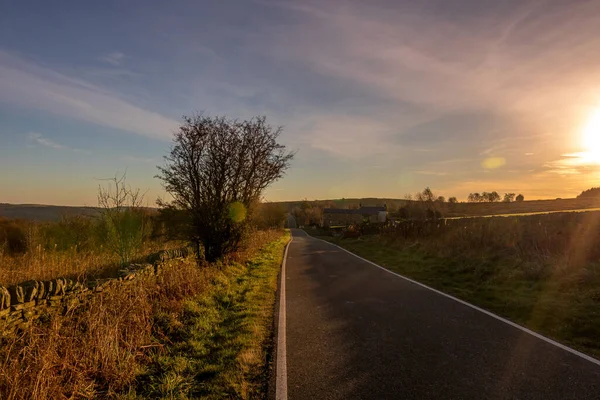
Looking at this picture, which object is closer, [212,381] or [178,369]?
[212,381]

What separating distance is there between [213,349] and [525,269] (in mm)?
10729

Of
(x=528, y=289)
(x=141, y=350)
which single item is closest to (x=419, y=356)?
(x=141, y=350)

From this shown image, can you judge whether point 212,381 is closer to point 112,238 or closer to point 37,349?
point 37,349

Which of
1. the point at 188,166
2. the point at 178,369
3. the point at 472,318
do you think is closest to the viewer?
the point at 178,369

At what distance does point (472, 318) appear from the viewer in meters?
7.48

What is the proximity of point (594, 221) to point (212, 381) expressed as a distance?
16862 millimetres

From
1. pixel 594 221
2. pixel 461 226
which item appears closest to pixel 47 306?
pixel 594 221

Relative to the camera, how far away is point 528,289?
10.1m

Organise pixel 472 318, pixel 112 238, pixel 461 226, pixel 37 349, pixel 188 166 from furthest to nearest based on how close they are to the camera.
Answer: pixel 461 226 < pixel 188 166 < pixel 112 238 < pixel 472 318 < pixel 37 349

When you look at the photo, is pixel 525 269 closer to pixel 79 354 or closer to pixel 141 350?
pixel 141 350

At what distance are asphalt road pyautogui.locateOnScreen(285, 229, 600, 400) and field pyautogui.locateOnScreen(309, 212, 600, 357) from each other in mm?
1003

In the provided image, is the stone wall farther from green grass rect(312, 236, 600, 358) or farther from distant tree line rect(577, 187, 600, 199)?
distant tree line rect(577, 187, 600, 199)

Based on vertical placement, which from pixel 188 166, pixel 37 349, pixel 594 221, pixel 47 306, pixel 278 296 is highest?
pixel 188 166

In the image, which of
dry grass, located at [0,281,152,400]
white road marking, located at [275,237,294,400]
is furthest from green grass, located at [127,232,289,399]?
dry grass, located at [0,281,152,400]
